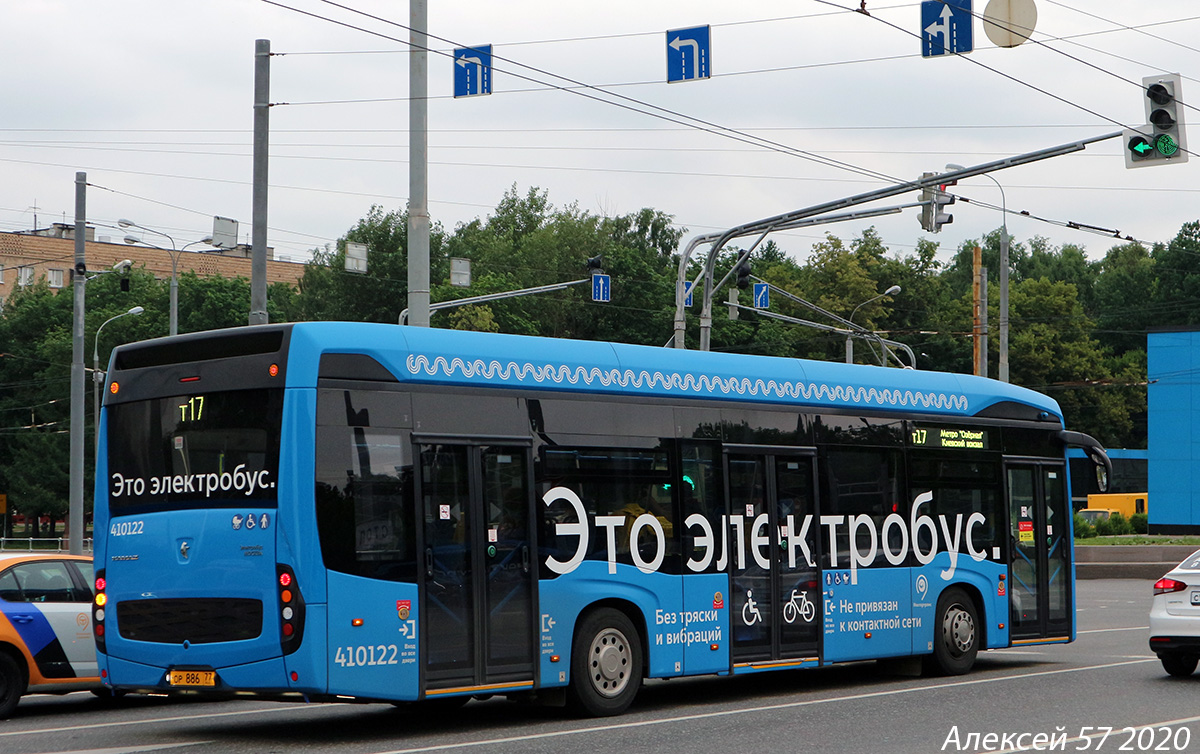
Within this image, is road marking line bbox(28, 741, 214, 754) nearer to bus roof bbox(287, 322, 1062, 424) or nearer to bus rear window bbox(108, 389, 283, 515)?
bus rear window bbox(108, 389, 283, 515)

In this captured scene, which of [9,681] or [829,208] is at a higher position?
[829,208]

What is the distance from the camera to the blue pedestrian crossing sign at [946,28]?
17047 millimetres

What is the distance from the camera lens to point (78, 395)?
27.4 metres

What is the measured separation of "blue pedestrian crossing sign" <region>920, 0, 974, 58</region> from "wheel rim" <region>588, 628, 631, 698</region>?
8.49 metres

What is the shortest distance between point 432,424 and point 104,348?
64.5 meters

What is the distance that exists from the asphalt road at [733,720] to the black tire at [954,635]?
0.94 ft

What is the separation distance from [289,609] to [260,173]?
10.7m

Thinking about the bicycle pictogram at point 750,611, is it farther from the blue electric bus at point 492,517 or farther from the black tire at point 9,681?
the black tire at point 9,681

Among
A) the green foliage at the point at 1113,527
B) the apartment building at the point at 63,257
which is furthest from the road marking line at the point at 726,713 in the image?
the apartment building at the point at 63,257

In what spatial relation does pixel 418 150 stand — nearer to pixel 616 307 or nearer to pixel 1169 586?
pixel 1169 586

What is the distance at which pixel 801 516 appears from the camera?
14.1m

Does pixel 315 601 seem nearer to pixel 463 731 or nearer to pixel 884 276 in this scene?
pixel 463 731

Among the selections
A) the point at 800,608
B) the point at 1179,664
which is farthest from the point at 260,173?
the point at 1179,664

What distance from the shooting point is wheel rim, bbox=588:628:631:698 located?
12.1 metres
